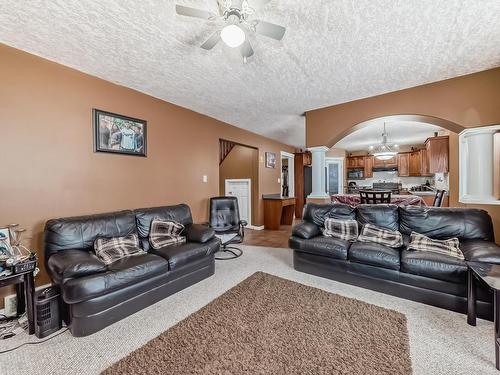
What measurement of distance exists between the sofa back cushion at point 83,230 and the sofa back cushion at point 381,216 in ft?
10.2

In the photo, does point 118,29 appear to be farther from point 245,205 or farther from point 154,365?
point 245,205

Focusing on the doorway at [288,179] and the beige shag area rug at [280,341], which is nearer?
the beige shag area rug at [280,341]

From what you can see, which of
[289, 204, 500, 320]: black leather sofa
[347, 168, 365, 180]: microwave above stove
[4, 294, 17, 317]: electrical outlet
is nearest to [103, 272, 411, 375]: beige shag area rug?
[289, 204, 500, 320]: black leather sofa

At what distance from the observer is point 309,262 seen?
302 centimetres

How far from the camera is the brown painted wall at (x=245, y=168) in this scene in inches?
237

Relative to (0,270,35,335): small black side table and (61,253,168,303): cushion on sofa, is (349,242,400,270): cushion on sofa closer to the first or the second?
(61,253,168,303): cushion on sofa

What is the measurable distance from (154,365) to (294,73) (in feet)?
10.5

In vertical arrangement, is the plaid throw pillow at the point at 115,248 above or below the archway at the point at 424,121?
below

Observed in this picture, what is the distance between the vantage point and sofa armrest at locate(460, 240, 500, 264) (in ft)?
6.81

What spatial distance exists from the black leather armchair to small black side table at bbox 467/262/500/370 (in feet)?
9.36

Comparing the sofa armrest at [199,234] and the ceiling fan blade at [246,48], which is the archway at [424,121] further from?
the sofa armrest at [199,234]

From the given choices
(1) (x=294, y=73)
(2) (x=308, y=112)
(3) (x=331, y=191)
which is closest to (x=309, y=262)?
(1) (x=294, y=73)

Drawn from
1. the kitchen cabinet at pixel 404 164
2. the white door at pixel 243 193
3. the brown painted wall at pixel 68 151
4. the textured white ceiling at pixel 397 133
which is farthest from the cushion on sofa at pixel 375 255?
the kitchen cabinet at pixel 404 164

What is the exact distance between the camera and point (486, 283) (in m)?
1.54
